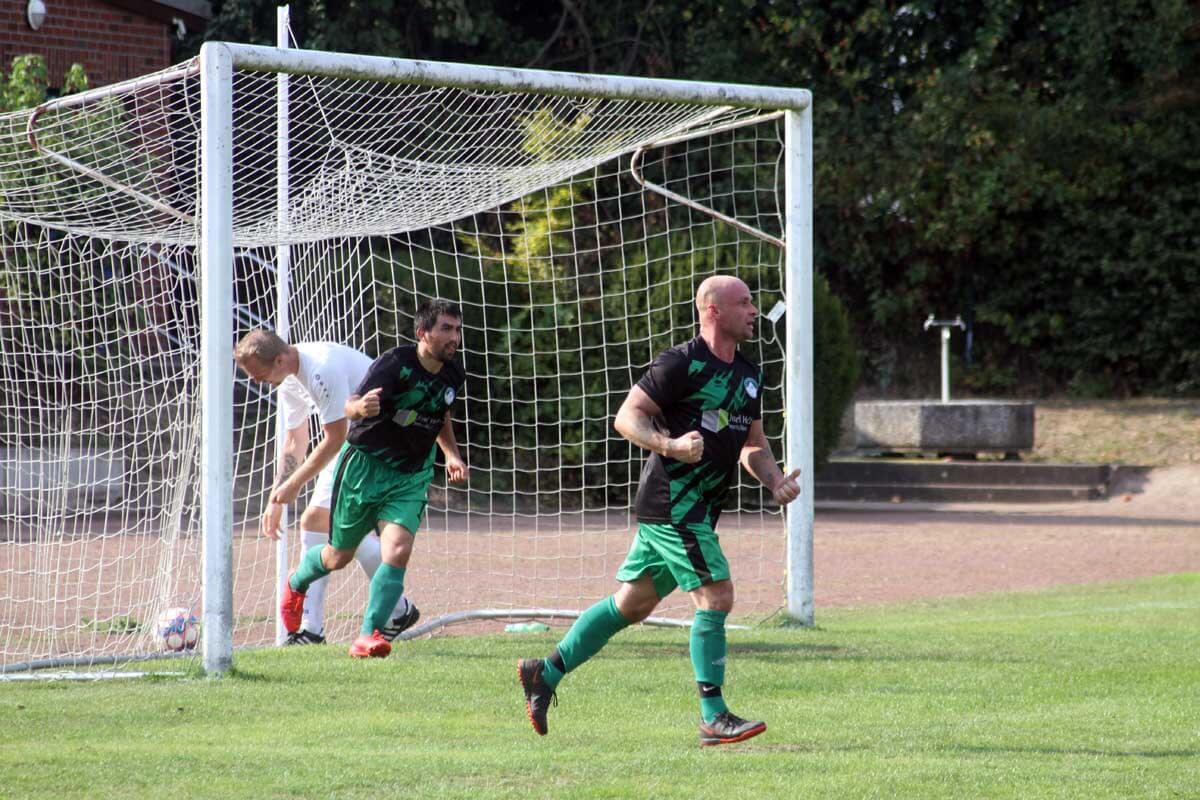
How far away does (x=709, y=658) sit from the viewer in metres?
5.87

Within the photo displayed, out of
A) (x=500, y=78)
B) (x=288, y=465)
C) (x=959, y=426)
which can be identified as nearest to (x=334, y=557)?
(x=288, y=465)

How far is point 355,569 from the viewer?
11961 mm

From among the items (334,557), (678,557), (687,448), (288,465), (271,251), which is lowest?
(334,557)

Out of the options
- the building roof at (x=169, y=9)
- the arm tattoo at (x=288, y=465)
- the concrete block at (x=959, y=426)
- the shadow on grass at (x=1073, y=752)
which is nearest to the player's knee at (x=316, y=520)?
the arm tattoo at (x=288, y=465)

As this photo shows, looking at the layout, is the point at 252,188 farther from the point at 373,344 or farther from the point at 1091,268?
the point at 1091,268

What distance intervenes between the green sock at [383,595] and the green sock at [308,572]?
2.15 ft

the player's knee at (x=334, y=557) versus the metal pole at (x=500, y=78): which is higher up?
the metal pole at (x=500, y=78)

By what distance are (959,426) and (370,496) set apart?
1406cm

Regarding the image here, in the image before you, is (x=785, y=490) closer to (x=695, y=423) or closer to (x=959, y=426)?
(x=695, y=423)

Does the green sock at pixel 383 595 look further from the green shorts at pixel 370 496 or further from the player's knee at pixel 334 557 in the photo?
the player's knee at pixel 334 557

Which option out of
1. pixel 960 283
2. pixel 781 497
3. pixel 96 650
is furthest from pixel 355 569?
pixel 960 283

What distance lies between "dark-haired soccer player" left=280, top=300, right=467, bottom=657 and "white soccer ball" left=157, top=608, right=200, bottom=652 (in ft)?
4.07

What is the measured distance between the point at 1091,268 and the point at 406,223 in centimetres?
1916

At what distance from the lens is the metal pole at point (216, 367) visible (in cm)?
739
